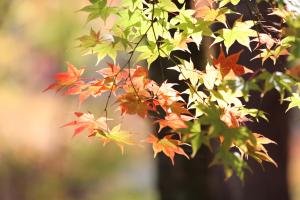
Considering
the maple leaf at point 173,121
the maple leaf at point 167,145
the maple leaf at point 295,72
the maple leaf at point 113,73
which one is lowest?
the maple leaf at point 167,145

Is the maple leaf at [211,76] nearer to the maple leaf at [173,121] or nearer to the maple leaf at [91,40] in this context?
the maple leaf at [173,121]

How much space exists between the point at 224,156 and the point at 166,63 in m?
2.13

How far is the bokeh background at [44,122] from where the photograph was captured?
9.37 meters

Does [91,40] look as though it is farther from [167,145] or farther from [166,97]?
[167,145]

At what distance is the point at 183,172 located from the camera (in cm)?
370

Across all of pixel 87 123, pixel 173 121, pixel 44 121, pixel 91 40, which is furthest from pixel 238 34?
pixel 44 121

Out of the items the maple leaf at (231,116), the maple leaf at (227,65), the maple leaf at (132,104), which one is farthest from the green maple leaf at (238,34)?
the maple leaf at (132,104)

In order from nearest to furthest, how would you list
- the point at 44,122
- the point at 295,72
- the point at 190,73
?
the point at 295,72
the point at 190,73
the point at 44,122

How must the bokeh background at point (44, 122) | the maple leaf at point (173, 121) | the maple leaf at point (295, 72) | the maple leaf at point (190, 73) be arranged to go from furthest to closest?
the bokeh background at point (44, 122) < the maple leaf at point (190, 73) < the maple leaf at point (173, 121) < the maple leaf at point (295, 72)

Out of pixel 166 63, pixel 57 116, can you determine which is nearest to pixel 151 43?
pixel 166 63

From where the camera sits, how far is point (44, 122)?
10734mm

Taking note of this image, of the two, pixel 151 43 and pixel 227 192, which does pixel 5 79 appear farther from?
pixel 151 43

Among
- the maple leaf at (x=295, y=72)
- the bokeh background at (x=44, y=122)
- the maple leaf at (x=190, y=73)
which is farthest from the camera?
the bokeh background at (x=44, y=122)

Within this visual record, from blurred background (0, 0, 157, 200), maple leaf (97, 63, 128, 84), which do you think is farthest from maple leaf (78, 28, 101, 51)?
blurred background (0, 0, 157, 200)
